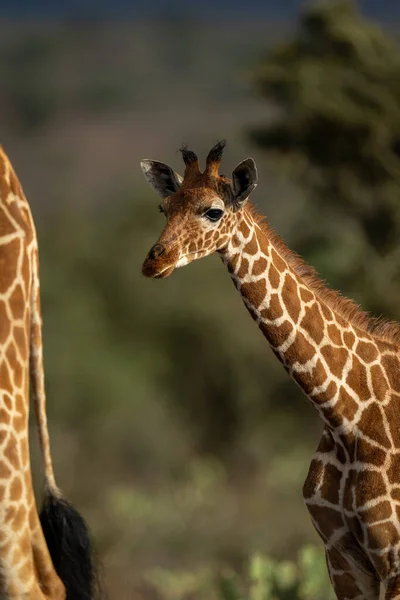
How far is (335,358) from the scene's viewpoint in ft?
21.2

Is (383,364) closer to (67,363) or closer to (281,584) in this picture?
(281,584)

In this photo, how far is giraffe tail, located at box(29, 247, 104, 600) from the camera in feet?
22.7

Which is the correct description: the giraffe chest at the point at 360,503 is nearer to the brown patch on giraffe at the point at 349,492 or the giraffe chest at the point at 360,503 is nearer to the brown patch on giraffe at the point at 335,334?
the brown patch on giraffe at the point at 349,492

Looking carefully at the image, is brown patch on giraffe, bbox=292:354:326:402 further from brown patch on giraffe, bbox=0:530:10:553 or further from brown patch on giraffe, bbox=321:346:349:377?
brown patch on giraffe, bbox=0:530:10:553

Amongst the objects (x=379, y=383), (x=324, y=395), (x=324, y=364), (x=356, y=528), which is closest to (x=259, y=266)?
(x=324, y=364)

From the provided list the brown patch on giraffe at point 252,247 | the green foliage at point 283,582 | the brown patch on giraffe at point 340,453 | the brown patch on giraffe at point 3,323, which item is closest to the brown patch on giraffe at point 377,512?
the brown patch on giraffe at point 340,453

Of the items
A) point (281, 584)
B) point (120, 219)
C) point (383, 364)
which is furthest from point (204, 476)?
point (383, 364)

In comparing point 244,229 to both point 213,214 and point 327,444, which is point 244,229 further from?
point 327,444

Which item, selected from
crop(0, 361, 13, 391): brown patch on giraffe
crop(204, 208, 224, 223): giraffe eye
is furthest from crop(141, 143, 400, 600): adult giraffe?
crop(0, 361, 13, 391): brown patch on giraffe

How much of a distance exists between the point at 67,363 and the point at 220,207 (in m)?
13.2

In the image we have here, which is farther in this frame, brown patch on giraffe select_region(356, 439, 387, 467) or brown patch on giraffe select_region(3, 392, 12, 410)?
brown patch on giraffe select_region(3, 392, 12, 410)

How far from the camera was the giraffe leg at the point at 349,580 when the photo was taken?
6559mm

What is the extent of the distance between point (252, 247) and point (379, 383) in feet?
2.80

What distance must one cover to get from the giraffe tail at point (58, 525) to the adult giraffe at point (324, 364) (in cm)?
97
